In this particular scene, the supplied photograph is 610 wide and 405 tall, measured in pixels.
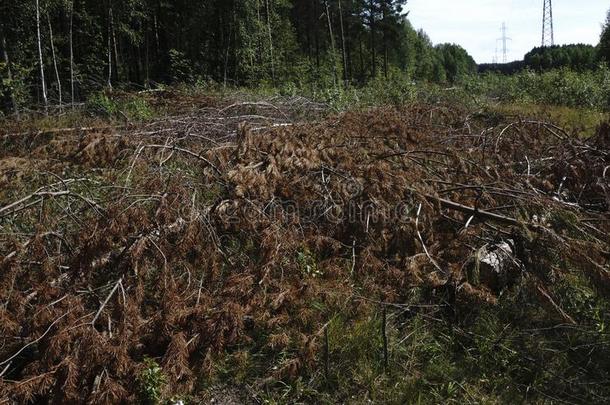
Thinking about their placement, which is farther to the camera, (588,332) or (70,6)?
(70,6)

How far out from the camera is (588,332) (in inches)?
118

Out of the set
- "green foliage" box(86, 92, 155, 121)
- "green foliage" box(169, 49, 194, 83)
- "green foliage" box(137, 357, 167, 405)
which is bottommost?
"green foliage" box(137, 357, 167, 405)

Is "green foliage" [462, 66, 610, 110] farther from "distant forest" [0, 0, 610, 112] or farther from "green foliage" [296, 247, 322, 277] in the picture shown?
"green foliage" [296, 247, 322, 277]

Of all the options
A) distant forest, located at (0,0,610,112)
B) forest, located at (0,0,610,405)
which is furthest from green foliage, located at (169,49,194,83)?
forest, located at (0,0,610,405)

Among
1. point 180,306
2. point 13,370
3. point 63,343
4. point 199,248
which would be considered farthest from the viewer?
point 199,248

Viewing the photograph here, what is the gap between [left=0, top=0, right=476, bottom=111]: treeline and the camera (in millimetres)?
15773

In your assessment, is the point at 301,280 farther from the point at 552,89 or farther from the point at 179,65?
the point at 179,65

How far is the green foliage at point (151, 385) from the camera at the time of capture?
103 inches

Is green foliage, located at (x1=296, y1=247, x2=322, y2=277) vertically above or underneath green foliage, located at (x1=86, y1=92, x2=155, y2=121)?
underneath

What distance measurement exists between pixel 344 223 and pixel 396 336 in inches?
43.2

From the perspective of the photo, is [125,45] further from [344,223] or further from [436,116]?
[344,223]

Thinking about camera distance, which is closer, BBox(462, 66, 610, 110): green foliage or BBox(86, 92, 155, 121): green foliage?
BBox(86, 92, 155, 121): green foliage

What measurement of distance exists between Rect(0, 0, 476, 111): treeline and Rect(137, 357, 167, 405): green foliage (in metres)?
9.16

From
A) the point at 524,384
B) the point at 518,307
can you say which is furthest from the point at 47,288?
the point at 518,307
